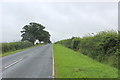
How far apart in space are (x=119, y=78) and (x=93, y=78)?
134 cm

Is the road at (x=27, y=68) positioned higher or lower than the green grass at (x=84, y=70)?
lower

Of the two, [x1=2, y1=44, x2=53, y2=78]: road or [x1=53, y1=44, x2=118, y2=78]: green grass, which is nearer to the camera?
[x1=53, y1=44, x2=118, y2=78]: green grass

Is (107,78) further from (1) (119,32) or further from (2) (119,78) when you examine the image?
(1) (119,32)

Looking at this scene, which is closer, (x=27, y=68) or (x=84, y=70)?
(x=84, y=70)

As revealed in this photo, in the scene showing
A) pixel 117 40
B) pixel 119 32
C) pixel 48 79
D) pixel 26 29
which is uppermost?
pixel 26 29

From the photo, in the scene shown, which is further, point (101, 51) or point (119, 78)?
point (101, 51)

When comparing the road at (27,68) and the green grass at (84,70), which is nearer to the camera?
the green grass at (84,70)

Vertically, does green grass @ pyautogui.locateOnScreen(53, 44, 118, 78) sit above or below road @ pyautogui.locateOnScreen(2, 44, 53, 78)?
above

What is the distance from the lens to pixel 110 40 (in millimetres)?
10234

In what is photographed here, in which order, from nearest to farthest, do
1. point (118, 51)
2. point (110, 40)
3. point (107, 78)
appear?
point (107, 78), point (118, 51), point (110, 40)

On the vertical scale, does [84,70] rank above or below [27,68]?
above

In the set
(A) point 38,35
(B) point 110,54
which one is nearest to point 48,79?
(B) point 110,54

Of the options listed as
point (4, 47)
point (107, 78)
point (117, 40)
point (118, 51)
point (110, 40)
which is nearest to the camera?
point (107, 78)

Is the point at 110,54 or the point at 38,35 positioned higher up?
the point at 38,35
